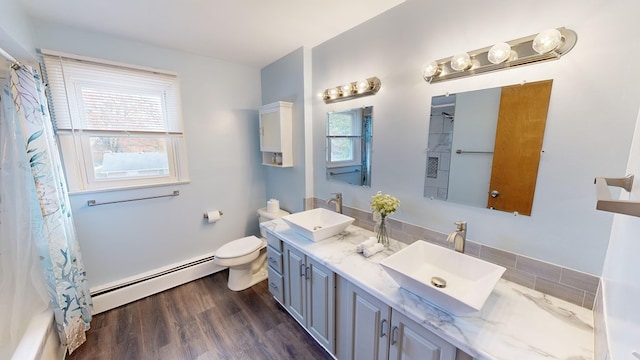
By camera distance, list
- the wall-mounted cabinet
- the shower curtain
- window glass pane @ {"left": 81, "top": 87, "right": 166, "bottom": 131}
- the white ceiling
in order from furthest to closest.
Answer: the wall-mounted cabinet
window glass pane @ {"left": 81, "top": 87, "right": 166, "bottom": 131}
the white ceiling
the shower curtain

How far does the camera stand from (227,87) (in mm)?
2662

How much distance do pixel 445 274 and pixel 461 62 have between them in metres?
1.20

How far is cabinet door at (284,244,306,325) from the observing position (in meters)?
1.77

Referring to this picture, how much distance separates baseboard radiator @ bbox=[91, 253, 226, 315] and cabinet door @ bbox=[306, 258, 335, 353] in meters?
1.54

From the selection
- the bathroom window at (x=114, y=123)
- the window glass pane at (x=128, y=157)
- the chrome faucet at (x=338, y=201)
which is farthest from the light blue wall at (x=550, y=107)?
the window glass pane at (x=128, y=157)

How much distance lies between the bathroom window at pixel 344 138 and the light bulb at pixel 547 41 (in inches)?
43.5

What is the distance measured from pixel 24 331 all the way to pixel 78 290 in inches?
14.3

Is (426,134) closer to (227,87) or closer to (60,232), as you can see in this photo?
(227,87)

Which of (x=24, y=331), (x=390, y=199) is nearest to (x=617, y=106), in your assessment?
(x=390, y=199)

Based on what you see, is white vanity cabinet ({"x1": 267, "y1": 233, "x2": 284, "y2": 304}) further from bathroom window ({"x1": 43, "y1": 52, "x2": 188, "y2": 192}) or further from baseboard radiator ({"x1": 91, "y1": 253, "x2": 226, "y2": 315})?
bathroom window ({"x1": 43, "y1": 52, "x2": 188, "y2": 192})

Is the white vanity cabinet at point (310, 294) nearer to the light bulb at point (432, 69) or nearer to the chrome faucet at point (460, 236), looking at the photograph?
the chrome faucet at point (460, 236)

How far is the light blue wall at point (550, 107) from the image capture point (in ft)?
3.17

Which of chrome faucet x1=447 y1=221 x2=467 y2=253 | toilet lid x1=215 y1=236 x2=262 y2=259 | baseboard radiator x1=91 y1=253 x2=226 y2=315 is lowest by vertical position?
baseboard radiator x1=91 y1=253 x2=226 y2=315

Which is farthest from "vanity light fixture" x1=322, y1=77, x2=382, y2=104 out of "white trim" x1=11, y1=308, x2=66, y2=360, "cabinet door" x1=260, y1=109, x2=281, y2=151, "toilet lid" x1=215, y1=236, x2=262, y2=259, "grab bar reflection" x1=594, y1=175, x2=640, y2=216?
"white trim" x1=11, y1=308, x2=66, y2=360
